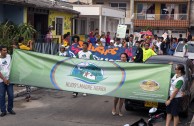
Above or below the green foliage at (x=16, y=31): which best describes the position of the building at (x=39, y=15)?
above

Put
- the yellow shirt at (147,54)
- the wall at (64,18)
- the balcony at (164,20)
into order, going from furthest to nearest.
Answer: the balcony at (164,20), the wall at (64,18), the yellow shirt at (147,54)

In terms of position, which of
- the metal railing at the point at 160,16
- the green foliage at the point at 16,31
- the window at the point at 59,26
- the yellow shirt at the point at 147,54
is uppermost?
the metal railing at the point at 160,16

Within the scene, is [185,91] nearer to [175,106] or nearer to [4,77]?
[175,106]

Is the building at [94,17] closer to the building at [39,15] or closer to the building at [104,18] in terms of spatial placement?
the building at [104,18]

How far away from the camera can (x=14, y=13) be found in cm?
2091

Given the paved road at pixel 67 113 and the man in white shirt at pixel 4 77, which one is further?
the man in white shirt at pixel 4 77

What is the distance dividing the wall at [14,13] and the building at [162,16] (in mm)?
31859

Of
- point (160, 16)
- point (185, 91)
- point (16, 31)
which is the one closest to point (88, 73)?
point (185, 91)

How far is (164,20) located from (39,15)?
30.3 metres

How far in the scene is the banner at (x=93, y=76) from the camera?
30.9ft

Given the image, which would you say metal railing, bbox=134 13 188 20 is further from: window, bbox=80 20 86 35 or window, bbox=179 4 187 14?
window, bbox=80 20 86 35

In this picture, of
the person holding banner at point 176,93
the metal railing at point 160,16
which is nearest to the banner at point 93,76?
the person holding banner at point 176,93

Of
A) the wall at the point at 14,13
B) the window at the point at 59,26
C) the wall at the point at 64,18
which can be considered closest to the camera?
the wall at the point at 14,13

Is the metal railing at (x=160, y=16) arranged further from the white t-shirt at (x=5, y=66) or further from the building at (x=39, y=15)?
the white t-shirt at (x=5, y=66)
